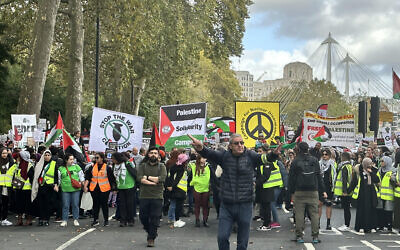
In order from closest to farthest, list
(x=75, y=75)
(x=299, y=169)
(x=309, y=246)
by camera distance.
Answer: (x=309, y=246)
(x=299, y=169)
(x=75, y=75)

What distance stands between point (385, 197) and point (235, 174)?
19.9 feet

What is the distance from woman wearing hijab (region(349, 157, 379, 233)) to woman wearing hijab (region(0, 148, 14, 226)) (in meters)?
7.13

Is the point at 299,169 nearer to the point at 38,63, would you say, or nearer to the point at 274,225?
the point at 274,225

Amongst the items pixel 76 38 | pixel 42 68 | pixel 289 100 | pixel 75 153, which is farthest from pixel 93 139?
pixel 289 100

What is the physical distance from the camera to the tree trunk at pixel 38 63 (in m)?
22.2

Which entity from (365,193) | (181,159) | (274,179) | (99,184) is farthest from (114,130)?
(365,193)

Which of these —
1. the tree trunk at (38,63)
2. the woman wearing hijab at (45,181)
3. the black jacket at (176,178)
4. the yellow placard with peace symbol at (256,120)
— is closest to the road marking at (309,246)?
the black jacket at (176,178)

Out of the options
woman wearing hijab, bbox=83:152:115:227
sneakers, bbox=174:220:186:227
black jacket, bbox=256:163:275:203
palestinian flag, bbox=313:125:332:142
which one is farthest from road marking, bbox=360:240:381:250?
palestinian flag, bbox=313:125:332:142

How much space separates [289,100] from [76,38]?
97.1 meters

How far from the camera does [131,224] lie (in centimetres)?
1425

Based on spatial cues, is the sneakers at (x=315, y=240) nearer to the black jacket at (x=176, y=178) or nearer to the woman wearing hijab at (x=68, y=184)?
the black jacket at (x=176, y=178)

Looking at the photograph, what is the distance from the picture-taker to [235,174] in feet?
28.8

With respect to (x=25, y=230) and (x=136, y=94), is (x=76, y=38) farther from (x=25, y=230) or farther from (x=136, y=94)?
(x=136, y=94)

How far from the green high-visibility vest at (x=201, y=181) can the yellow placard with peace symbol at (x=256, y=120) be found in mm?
1865
